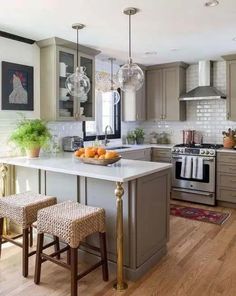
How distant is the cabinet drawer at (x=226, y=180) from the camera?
4.64 meters

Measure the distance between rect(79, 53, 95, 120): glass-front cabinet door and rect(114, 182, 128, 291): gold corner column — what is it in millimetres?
2178

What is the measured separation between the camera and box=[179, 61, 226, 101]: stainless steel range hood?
5.10 metres

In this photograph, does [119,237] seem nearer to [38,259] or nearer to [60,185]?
[38,259]

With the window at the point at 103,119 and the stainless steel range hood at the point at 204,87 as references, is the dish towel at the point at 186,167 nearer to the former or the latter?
the stainless steel range hood at the point at 204,87

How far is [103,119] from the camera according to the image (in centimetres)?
543

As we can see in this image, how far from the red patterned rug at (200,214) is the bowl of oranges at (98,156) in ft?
6.21

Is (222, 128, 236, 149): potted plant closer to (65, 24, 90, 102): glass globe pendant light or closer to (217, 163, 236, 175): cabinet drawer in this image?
(217, 163, 236, 175): cabinet drawer

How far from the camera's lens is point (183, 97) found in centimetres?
534

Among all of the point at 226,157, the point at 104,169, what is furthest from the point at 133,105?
the point at 104,169

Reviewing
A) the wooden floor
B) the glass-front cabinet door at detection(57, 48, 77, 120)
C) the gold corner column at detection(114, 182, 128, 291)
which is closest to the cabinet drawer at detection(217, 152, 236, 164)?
the wooden floor

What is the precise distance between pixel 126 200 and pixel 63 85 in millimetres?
2147

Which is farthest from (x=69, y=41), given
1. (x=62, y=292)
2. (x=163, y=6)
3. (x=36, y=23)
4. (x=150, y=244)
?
(x=62, y=292)

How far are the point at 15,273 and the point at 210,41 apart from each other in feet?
12.1

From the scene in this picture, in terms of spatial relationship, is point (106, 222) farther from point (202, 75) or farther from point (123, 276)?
point (202, 75)
